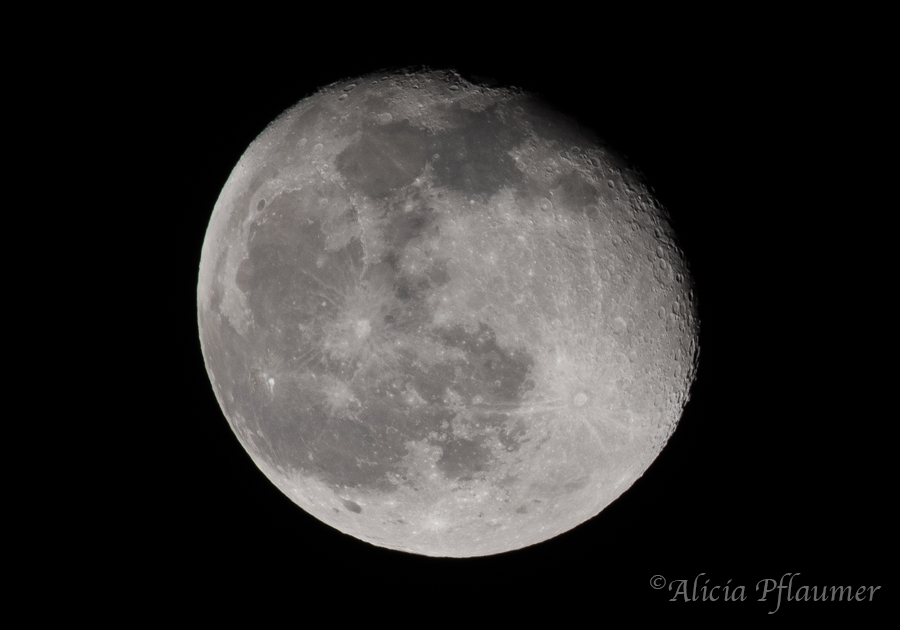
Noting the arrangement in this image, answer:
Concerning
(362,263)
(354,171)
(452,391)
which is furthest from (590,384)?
(354,171)

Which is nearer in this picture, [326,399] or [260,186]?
[326,399]

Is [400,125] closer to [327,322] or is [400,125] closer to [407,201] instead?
[407,201]

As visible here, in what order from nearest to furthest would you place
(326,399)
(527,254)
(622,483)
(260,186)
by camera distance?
1. (527,254)
2. (326,399)
3. (260,186)
4. (622,483)

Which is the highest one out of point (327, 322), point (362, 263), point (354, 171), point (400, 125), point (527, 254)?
point (400, 125)

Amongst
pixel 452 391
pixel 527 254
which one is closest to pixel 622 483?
pixel 452 391

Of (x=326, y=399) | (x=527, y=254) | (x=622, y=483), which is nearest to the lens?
(x=527, y=254)

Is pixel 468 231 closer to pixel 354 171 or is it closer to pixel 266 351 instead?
pixel 354 171

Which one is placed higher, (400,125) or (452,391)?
(400,125)
